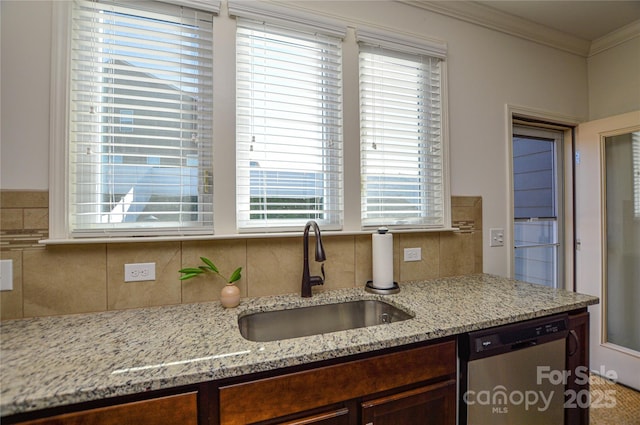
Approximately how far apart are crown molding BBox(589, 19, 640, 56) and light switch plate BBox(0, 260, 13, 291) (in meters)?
4.30

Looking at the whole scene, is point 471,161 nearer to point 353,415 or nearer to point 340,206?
point 340,206

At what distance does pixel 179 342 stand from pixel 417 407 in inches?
36.6

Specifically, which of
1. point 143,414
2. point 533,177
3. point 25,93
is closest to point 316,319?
A: point 143,414

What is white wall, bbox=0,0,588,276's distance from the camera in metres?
1.28

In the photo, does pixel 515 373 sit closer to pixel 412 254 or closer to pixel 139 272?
pixel 412 254

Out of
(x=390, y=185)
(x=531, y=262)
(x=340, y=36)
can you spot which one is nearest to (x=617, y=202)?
(x=531, y=262)

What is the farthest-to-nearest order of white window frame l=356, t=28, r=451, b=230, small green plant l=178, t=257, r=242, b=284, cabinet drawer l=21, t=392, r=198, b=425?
white window frame l=356, t=28, r=451, b=230
small green plant l=178, t=257, r=242, b=284
cabinet drawer l=21, t=392, r=198, b=425

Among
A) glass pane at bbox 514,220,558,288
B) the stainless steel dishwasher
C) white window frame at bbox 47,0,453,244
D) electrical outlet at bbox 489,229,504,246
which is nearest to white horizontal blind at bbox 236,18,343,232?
white window frame at bbox 47,0,453,244

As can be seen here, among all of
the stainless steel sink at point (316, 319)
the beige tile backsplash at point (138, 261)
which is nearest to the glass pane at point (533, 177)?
the beige tile backsplash at point (138, 261)

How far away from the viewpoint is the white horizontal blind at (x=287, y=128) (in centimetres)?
162

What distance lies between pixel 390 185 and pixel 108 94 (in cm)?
160

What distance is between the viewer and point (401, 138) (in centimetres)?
196

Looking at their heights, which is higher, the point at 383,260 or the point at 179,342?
the point at 383,260

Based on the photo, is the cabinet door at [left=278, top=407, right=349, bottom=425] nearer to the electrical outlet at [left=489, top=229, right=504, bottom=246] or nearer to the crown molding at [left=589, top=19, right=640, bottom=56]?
the electrical outlet at [left=489, top=229, right=504, bottom=246]
